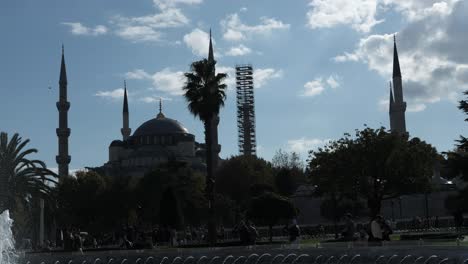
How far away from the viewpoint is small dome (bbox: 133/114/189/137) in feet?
334

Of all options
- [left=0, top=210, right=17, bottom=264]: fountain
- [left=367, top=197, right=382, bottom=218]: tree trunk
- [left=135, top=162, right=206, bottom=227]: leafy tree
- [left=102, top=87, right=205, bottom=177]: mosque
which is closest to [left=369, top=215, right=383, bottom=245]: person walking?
[left=0, top=210, right=17, bottom=264]: fountain

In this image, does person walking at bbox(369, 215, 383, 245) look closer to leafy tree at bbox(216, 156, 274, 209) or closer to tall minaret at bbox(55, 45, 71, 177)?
leafy tree at bbox(216, 156, 274, 209)

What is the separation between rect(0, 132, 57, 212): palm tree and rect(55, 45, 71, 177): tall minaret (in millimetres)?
43458

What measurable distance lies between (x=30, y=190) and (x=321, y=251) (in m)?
22.9

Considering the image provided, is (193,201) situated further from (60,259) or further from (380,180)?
(60,259)

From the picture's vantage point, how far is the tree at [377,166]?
3809 cm

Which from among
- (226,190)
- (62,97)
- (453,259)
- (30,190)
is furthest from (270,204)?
(62,97)

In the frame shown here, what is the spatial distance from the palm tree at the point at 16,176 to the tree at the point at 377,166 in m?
14.8

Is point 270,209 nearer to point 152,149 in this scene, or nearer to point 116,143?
point 152,149

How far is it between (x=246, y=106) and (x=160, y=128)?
12.3 metres

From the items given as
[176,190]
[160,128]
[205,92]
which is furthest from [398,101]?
[205,92]

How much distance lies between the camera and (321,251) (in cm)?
1611

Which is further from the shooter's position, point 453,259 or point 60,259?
point 60,259

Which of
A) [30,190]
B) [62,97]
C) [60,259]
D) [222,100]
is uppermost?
[62,97]
